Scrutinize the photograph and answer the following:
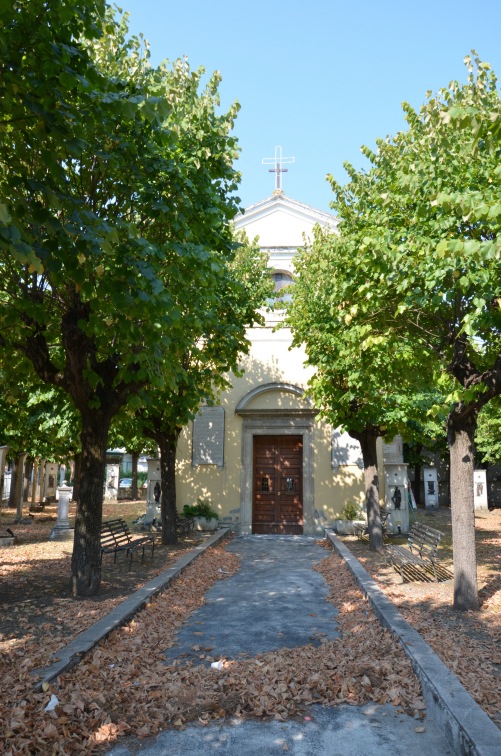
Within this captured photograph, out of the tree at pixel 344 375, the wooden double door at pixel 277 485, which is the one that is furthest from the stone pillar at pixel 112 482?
the tree at pixel 344 375

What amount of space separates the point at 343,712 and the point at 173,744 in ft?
4.35

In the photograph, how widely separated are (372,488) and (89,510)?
25.5ft

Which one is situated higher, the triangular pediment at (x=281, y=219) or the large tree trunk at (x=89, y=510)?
the triangular pediment at (x=281, y=219)

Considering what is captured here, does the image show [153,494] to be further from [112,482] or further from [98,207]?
[112,482]

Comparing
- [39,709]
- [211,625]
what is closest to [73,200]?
[39,709]

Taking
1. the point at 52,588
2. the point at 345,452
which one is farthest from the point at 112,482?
the point at 52,588

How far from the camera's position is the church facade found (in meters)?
18.4

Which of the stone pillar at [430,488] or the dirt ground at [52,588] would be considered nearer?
the dirt ground at [52,588]

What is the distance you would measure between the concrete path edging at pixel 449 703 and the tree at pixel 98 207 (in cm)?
390

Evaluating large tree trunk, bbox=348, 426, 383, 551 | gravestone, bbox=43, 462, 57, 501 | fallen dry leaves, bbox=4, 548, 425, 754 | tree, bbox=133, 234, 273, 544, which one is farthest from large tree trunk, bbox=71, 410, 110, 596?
gravestone, bbox=43, 462, 57, 501

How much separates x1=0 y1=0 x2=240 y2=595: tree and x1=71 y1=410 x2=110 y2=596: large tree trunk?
0.02m

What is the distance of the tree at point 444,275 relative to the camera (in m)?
6.72

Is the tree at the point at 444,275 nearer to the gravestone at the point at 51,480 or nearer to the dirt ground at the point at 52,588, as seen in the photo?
the dirt ground at the point at 52,588

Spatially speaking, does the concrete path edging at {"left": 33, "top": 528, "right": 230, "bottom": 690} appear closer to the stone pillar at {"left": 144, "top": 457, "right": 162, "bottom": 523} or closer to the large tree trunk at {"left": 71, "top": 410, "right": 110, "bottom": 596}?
the large tree trunk at {"left": 71, "top": 410, "right": 110, "bottom": 596}
